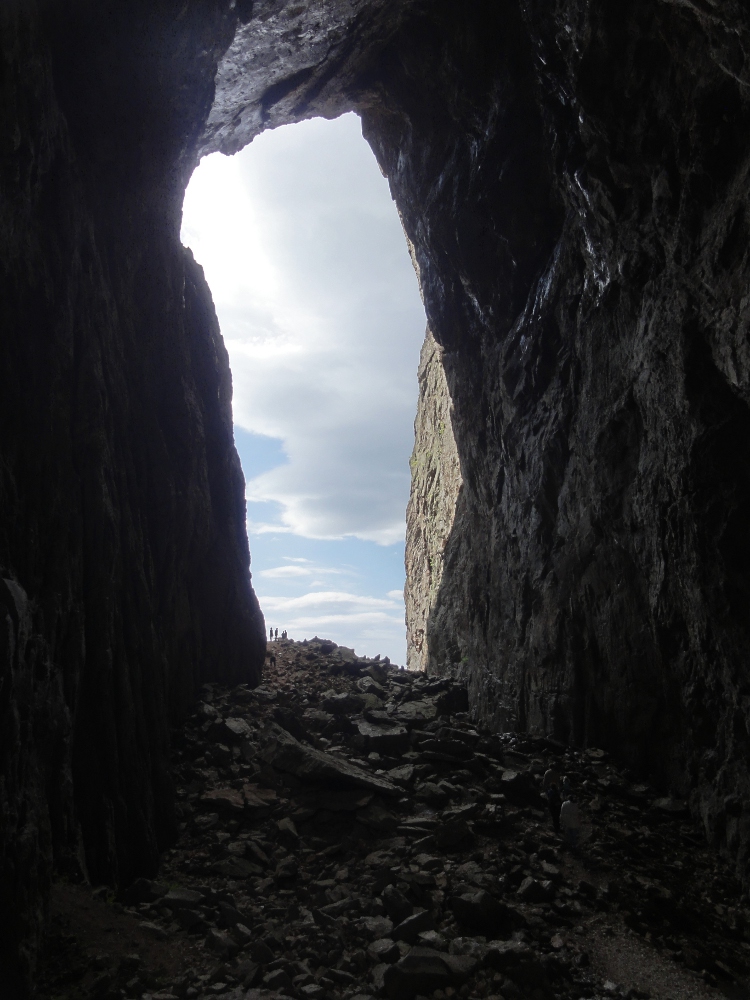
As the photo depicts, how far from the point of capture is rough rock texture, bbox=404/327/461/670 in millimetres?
31953

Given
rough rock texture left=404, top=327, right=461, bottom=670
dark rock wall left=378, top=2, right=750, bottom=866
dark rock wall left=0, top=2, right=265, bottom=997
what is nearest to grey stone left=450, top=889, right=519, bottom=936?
dark rock wall left=378, top=2, right=750, bottom=866

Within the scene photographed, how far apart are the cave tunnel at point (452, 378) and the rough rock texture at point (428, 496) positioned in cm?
1150

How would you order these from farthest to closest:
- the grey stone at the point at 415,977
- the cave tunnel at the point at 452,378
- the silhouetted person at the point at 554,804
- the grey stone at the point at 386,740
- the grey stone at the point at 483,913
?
1. the grey stone at the point at 386,740
2. the silhouetted person at the point at 554,804
3. the cave tunnel at the point at 452,378
4. the grey stone at the point at 483,913
5. the grey stone at the point at 415,977

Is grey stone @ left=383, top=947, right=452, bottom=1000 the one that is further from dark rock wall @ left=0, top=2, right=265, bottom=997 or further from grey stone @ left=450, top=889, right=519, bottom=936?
dark rock wall @ left=0, top=2, right=265, bottom=997

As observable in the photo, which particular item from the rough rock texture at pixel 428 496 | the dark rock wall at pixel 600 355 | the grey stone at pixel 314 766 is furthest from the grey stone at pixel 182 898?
the rough rock texture at pixel 428 496

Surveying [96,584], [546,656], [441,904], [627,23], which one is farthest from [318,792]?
[627,23]

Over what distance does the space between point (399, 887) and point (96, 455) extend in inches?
280

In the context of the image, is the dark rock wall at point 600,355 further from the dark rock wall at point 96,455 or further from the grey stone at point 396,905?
the dark rock wall at point 96,455

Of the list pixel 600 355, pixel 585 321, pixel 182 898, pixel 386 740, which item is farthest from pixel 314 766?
pixel 585 321

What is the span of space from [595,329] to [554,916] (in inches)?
397

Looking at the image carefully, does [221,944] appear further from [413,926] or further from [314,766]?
[314,766]

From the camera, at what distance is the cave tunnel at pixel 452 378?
8359 mm

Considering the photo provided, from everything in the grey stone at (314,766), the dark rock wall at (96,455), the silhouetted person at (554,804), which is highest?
the dark rock wall at (96,455)

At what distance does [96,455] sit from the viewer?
9.65 m
